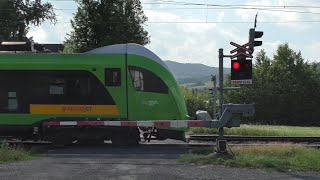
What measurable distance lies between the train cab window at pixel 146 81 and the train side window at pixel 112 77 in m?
0.43

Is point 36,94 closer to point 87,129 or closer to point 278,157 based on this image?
A: point 87,129

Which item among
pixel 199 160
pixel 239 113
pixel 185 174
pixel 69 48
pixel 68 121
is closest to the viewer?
pixel 185 174

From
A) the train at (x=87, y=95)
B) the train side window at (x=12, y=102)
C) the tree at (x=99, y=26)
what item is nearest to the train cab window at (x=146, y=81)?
the train at (x=87, y=95)

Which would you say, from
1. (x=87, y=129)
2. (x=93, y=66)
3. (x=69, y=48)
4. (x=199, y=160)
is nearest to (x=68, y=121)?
(x=87, y=129)

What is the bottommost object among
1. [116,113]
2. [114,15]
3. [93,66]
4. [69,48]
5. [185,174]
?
[185,174]

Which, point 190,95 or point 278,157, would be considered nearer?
point 278,157

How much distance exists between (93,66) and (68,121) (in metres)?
1.97

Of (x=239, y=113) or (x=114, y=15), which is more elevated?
(x=114, y=15)

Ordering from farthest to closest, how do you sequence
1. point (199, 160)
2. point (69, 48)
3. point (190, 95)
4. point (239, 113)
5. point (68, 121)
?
point (190, 95) → point (69, 48) → point (68, 121) → point (239, 113) → point (199, 160)

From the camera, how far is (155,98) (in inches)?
683

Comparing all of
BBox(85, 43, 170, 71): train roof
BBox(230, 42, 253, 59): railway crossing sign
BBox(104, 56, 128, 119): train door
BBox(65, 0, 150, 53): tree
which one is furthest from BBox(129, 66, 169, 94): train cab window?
BBox(65, 0, 150, 53): tree

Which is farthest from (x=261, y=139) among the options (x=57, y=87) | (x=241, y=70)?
(x=57, y=87)

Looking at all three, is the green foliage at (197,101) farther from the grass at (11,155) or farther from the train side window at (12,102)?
the grass at (11,155)

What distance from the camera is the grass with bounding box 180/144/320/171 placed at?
39.7 feet
